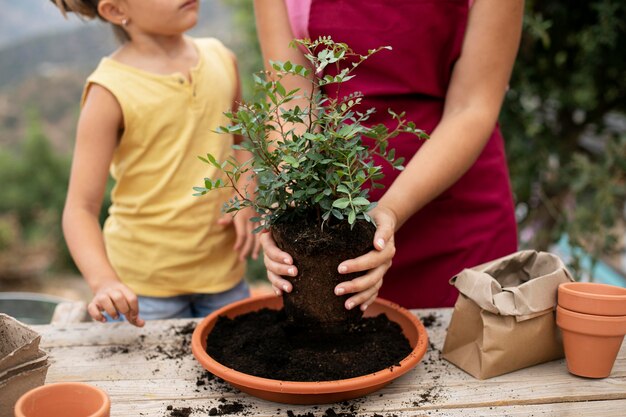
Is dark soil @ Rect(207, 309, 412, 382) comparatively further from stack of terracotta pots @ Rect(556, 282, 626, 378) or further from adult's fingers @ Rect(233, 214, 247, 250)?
adult's fingers @ Rect(233, 214, 247, 250)

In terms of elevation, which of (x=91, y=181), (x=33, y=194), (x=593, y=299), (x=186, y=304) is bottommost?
(x=33, y=194)

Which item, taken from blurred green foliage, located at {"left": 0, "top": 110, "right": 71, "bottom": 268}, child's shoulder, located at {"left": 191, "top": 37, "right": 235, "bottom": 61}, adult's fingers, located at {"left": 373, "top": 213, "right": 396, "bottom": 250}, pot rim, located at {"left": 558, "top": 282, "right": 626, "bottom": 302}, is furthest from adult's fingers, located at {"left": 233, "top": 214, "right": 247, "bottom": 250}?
blurred green foliage, located at {"left": 0, "top": 110, "right": 71, "bottom": 268}

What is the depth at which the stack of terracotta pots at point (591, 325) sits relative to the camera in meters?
1.25

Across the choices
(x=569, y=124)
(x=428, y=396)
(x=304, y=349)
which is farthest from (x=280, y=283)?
(x=569, y=124)

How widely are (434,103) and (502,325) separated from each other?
0.70 m

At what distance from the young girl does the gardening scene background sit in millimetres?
286

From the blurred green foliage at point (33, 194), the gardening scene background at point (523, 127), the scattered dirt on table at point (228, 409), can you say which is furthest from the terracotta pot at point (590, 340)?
the blurred green foliage at point (33, 194)

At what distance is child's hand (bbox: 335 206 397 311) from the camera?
1.26 m

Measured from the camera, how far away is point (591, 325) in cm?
127

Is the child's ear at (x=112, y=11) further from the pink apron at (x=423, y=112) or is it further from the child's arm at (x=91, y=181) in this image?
the pink apron at (x=423, y=112)

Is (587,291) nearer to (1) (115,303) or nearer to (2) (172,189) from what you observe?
(1) (115,303)

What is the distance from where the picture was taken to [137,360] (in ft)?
4.70

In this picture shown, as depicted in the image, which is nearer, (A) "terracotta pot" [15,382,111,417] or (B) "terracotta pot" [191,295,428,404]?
(A) "terracotta pot" [15,382,111,417]

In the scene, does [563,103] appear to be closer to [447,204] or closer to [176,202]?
[447,204]
